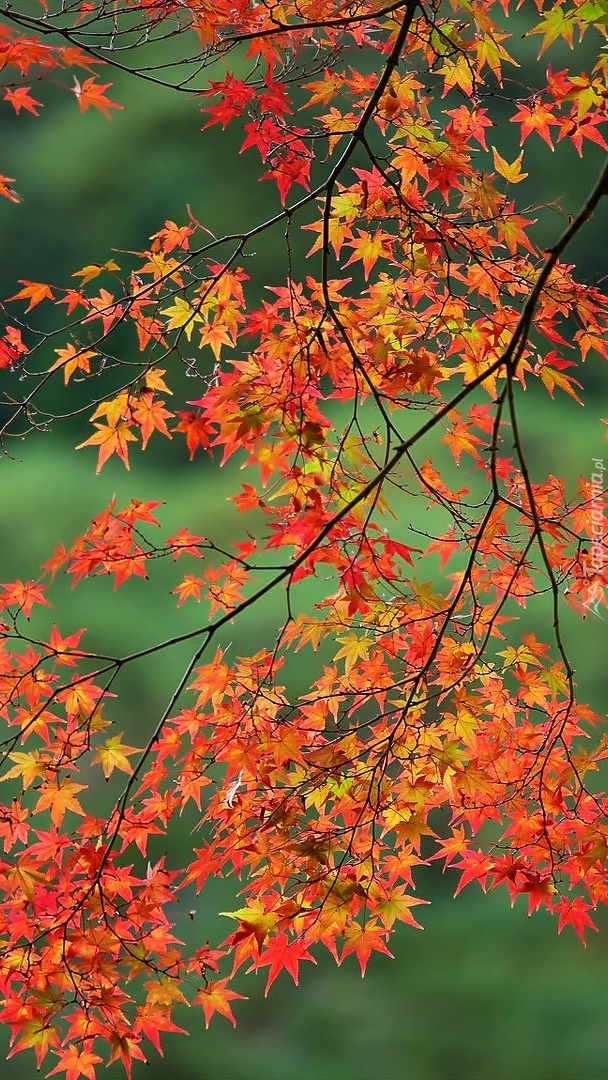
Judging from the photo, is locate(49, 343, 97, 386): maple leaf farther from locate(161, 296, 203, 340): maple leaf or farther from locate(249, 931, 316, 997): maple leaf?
locate(249, 931, 316, 997): maple leaf

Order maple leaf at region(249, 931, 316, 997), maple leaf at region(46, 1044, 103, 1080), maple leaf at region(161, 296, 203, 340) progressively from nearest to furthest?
maple leaf at region(249, 931, 316, 997) → maple leaf at region(46, 1044, 103, 1080) → maple leaf at region(161, 296, 203, 340)

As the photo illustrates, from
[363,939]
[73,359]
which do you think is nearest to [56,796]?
[363,939]

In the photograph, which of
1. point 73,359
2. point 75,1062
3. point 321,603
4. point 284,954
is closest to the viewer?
point 284,954

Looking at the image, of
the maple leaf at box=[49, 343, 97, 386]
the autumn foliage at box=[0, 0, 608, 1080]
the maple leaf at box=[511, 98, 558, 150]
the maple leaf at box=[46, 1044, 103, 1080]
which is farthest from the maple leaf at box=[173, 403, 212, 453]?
the maple leaf at box=[46, 1044, 103, 1080]

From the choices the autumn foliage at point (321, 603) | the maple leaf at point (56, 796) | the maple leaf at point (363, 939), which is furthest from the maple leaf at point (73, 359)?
the maple leaf at point (363, 939)

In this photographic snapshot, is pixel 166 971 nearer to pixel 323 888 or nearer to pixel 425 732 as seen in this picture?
pixel 323 888

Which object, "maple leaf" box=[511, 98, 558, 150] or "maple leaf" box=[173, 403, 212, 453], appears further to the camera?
"maple leaf" box=[511, 98, 558, 150]

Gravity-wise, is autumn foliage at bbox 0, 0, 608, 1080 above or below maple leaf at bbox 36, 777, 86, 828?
above

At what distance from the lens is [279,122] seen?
1874 millimetres

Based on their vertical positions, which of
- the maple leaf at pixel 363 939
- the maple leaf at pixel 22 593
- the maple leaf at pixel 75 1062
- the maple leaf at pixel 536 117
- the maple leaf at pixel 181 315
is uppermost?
the maple leaf at pixel 536 117

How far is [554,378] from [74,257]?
4.65 m

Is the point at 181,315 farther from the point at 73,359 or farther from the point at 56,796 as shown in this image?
the point at 56,796

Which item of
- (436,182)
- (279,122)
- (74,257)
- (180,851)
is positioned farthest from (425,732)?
(74,257)

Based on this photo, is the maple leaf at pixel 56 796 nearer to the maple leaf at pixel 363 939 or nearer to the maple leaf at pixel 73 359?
the maple leaf at pixel 363 939
